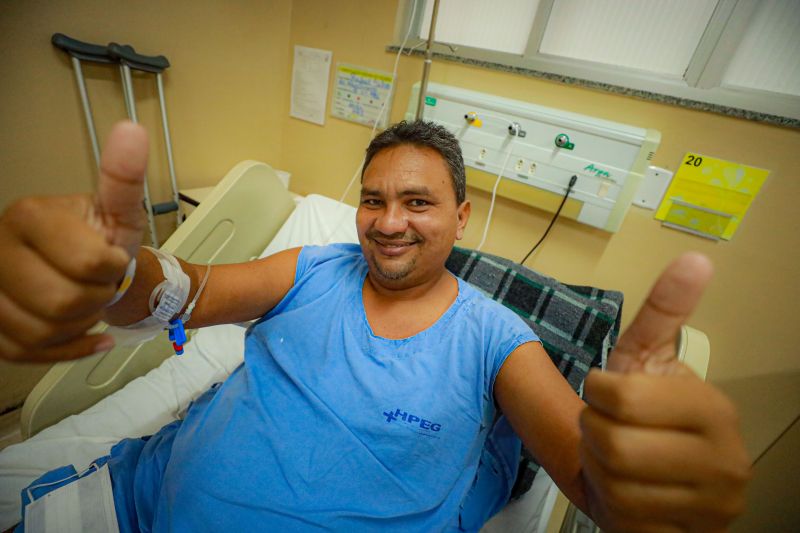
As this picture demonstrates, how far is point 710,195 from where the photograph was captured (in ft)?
3.34

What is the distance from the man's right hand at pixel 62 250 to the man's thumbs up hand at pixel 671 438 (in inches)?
22.5

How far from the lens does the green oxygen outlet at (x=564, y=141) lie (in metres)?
1.12

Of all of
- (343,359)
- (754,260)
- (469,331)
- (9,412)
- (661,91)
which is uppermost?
(661,91)

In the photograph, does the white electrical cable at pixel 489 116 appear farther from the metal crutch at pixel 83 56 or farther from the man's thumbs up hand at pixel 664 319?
the metal crutch at pixel 83 56

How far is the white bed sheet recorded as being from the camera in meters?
0.83

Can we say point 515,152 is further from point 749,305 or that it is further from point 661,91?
point 749,305

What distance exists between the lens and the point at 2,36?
0.99 metres

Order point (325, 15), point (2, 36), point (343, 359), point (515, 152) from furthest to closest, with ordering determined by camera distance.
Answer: point (325, 15) → point (515, 152) → point (2, 36) → point (343, 359)

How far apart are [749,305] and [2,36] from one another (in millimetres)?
2405

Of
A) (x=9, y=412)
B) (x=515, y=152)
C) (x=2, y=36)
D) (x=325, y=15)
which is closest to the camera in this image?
(x=2, y=36)

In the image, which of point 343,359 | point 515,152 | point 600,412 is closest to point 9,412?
point 343,359

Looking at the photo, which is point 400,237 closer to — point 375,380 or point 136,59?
point 375,380

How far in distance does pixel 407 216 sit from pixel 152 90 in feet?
4.19

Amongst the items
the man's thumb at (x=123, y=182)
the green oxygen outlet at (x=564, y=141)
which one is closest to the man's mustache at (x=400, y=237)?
the man's thumb at (x=123, y=182)
